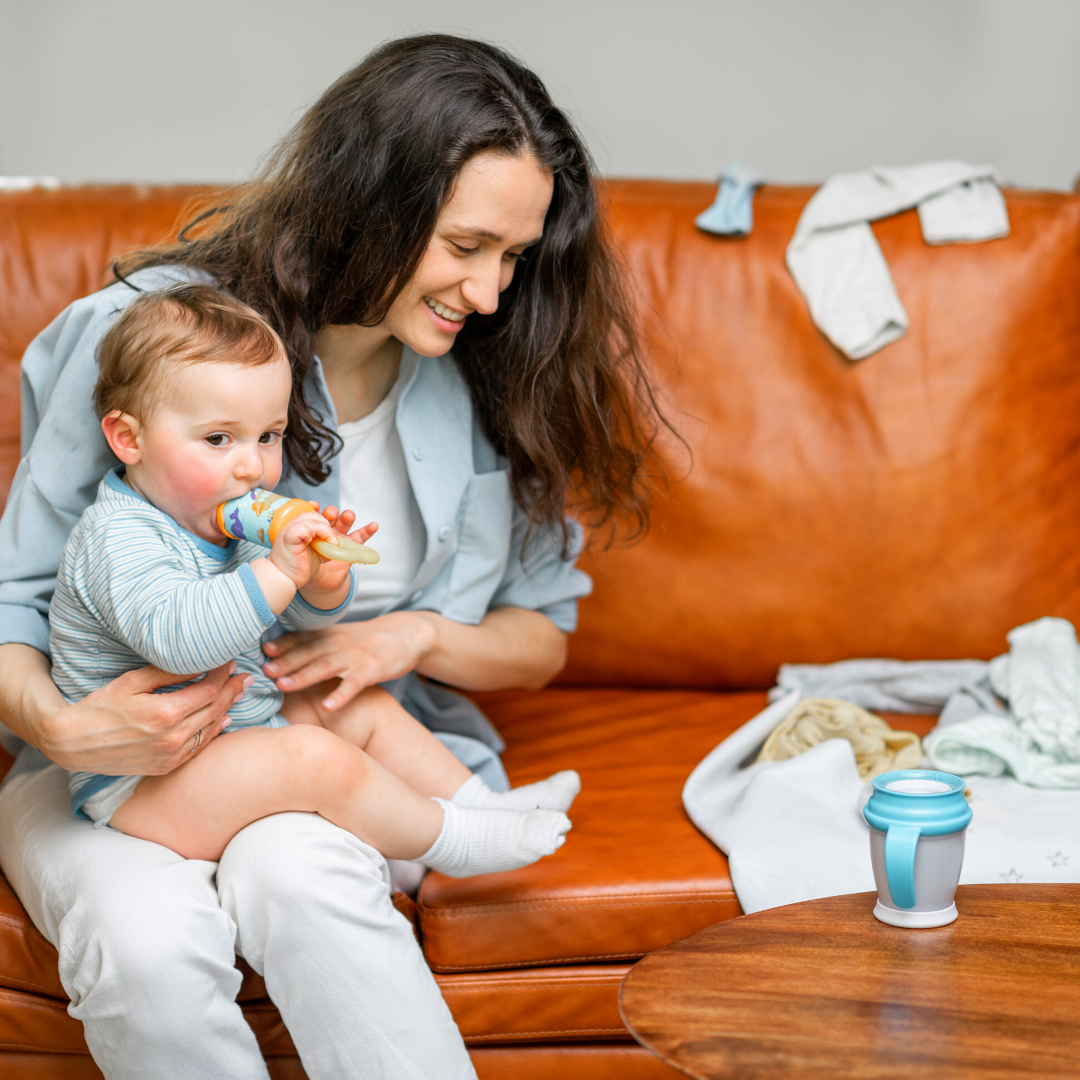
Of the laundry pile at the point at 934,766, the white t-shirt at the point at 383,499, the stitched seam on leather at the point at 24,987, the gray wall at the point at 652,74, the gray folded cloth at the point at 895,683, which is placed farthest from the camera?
the gray wall at the point at 652,74

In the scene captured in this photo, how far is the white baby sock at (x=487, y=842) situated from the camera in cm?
125

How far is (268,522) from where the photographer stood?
1.10 metres

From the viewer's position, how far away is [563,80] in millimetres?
2395

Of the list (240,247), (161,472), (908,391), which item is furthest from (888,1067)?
(908,391)

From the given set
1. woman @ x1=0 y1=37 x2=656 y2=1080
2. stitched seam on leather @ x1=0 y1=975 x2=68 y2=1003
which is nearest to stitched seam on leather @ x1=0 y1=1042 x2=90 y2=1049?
stitched seam on leather @ x1=0 y1=975 x2=68 y2=1003

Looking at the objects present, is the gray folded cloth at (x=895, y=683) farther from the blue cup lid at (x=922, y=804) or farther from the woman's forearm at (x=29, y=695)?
the woman's forearm at (x=29, y=695)

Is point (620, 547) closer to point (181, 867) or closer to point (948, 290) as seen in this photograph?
point (948, 290)

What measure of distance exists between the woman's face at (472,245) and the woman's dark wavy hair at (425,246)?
0.02 m

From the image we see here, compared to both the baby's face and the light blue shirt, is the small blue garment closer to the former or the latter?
the light blue shirt

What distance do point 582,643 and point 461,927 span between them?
0.71m

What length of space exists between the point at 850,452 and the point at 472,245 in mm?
833

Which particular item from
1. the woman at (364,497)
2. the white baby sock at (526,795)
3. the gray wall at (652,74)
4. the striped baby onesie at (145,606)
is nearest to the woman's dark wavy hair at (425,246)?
the woman at (364,497)

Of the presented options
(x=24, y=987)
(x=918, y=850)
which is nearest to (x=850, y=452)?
(x=918, y=850)

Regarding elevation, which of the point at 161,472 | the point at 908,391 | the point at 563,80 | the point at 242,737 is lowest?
the point at 242,737
